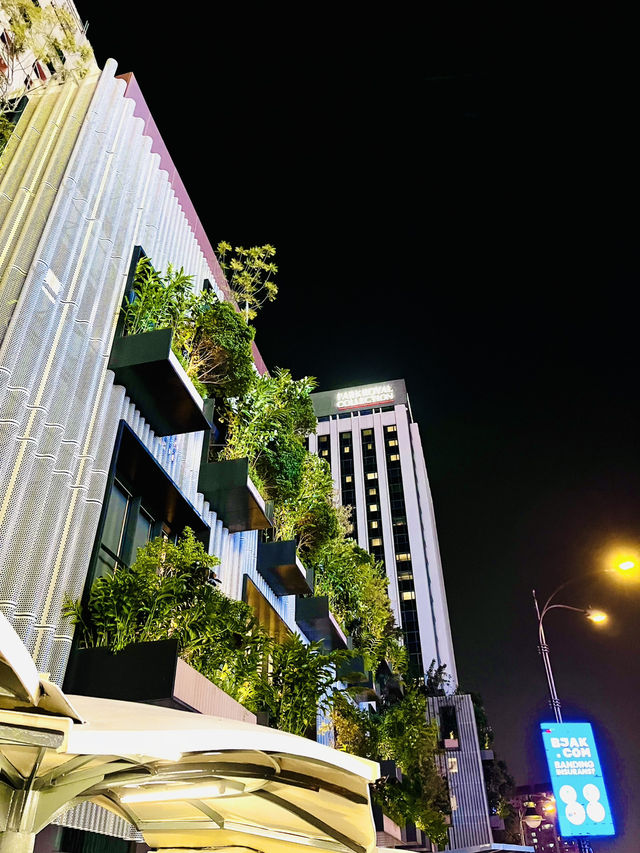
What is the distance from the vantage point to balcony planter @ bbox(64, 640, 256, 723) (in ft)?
23.0

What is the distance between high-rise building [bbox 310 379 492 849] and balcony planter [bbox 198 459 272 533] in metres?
58.7

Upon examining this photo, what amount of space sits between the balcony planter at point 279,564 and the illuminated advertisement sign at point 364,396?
81190mm

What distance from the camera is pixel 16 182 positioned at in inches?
374

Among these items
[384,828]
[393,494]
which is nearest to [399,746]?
[384,828]

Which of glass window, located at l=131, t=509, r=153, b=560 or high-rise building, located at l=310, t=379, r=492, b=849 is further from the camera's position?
high-rise building, located at l=310, t=379, r=492, b=849

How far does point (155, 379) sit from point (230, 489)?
2960 millimetres

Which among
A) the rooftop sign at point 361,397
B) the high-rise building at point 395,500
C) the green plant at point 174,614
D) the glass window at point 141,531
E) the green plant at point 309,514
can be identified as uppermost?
the rooftop sign at point 361,397

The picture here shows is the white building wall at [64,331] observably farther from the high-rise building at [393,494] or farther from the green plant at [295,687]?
the high-rise building at [393,494]

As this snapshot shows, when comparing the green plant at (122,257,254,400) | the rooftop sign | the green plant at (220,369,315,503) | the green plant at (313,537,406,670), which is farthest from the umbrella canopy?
the rooftop sign

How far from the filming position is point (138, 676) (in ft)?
23.4

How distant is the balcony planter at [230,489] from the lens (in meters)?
11.6

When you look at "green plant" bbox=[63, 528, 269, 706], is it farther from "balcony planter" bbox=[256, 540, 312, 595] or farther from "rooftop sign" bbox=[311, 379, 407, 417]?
"rooftop sign" bbox=[311, 379, 407, 417]

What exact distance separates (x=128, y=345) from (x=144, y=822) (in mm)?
5887

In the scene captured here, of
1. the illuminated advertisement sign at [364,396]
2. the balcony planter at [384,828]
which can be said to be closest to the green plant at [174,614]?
the balcony planter at [384,828]
